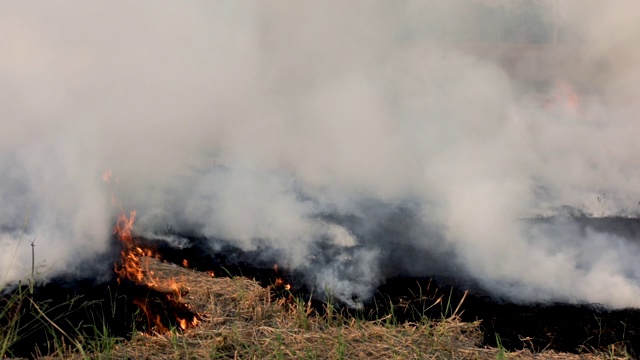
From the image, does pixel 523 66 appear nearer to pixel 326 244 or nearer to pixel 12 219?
pixel 326 244

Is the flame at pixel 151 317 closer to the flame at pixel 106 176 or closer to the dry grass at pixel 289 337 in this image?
the dry grass at pixel 289 337

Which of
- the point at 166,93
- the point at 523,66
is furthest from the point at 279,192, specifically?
the point at 523,66

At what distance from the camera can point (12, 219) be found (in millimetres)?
4441

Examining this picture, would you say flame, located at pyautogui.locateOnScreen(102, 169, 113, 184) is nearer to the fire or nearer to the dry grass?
the fire

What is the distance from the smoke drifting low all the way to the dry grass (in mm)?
496

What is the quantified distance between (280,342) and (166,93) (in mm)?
3514

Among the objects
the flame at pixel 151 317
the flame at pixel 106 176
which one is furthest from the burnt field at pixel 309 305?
the flame at pixel 106 176

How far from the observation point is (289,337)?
3664 millimetres

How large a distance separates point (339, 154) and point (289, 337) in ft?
12.0

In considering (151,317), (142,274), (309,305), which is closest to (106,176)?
(142,274)

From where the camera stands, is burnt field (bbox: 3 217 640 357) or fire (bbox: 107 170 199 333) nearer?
burnt field (bbox: 3 217 640 357)

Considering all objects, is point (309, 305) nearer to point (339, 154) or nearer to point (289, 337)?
point (289, 337)

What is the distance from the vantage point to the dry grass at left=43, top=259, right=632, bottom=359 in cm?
348

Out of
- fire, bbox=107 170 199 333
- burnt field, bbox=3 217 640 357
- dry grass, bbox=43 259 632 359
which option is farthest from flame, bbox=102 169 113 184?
dry grass, bbox=43 259 632 359
